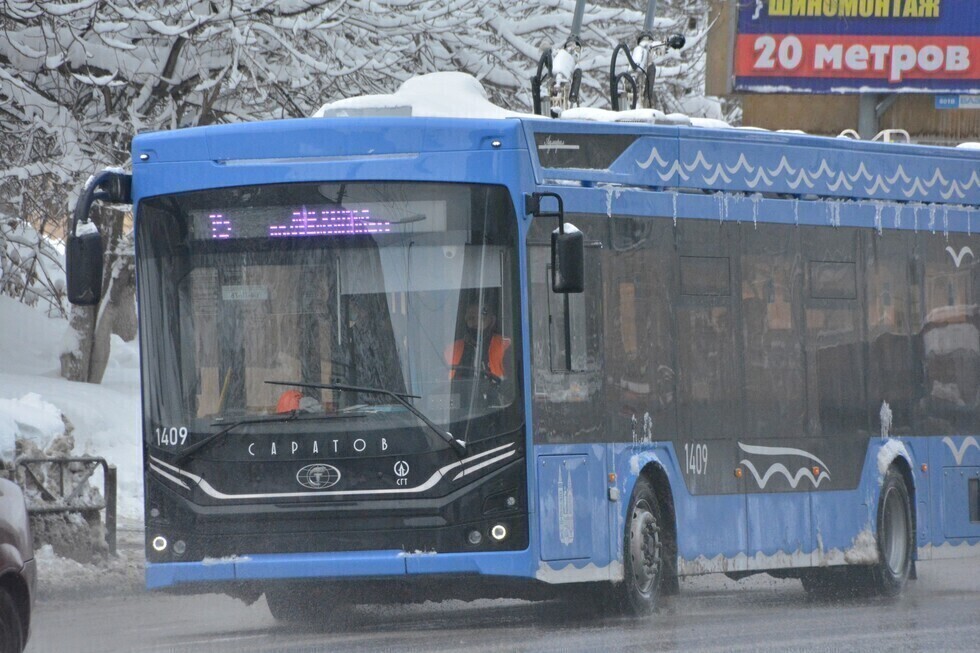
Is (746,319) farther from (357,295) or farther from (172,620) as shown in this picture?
(172,620)

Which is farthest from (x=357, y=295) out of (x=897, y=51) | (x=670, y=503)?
(x=897, y=51)

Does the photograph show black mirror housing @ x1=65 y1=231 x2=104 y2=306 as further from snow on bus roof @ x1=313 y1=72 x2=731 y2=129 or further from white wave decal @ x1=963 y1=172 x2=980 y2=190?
white wave decal @ x1=963 y1=172 x2=980 y2=190

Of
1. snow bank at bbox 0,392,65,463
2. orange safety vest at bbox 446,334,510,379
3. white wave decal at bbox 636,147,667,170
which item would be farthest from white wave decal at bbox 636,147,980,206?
snow bank at bbox 0,392,65,463

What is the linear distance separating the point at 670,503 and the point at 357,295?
2.57m

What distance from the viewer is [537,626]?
1215cm

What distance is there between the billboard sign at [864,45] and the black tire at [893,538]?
13293 millimetres

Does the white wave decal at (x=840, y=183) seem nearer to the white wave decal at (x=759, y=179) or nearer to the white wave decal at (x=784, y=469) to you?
the white wave decal at (x=759, y=179)

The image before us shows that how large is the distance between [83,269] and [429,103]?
2375mm

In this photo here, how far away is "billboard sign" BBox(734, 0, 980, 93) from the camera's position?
28094mm

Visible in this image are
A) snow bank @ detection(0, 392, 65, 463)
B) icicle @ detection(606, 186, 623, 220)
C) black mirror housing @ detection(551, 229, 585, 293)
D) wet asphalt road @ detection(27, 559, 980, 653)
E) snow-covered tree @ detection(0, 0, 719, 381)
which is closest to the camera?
wet asphalt road @ detection(27, 559, 980, 653)

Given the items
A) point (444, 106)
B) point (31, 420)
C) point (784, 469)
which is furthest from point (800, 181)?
point (31, 420)

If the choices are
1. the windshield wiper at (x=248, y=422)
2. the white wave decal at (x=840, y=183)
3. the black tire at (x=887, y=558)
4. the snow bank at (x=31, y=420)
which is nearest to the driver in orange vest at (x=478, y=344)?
the windshield wiper at (x=248, y=422)

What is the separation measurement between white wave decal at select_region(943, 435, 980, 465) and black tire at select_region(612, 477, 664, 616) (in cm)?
372

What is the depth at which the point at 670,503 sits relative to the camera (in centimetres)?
1299
